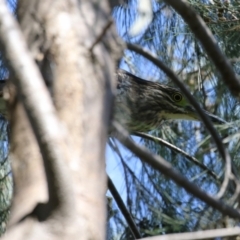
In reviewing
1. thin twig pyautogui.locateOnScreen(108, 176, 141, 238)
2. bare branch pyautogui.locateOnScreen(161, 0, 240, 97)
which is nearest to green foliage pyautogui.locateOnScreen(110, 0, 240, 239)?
thin twig pyautogui.locateOnScreen(108, 176, 141, 238)

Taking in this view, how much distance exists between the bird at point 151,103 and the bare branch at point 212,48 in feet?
6.30

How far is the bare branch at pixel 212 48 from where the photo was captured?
2.12 meters

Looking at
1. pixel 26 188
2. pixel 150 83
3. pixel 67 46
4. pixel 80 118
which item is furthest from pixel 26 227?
pixel 150 83

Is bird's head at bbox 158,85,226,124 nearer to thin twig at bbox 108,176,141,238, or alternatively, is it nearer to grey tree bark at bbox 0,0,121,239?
thin twig at bbox 108,176,141,238

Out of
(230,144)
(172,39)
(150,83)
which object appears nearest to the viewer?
(230,144)

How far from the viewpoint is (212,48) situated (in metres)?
2.15

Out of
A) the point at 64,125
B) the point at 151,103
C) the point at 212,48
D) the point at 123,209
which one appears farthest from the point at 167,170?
the point at 151,103

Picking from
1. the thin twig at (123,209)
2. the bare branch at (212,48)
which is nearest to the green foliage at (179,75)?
the thin twig at (123,209)

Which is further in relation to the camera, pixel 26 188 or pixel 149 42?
pixel 149 42

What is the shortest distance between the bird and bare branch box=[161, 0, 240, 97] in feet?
6.30

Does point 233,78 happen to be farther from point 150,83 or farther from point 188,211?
point 150,83

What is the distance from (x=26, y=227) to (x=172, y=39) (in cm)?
219

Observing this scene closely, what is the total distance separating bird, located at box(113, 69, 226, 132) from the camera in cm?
418

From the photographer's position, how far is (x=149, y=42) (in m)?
3.74
